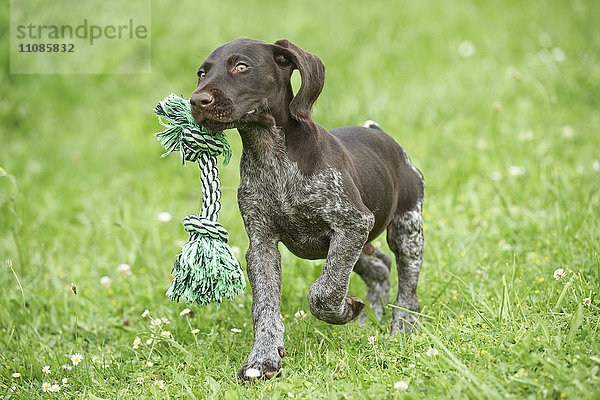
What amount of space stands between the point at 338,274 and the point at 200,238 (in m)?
0.83

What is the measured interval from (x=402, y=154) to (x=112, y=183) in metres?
4.74

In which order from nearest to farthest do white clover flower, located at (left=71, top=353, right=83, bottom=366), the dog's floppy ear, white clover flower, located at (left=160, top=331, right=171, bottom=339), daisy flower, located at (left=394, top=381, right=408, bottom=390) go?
daisy flower, located at (left=394, top=381, right=408, bottom=390), the dog's floppy ear, white clover flower, located at (left=71, top=353, right=83, bottom=366), white clover flower, located at (left=160, top=331, right=171, bottom=339)

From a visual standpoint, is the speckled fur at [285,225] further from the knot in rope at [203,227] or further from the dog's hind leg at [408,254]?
the dog's hind leg at [408,254]

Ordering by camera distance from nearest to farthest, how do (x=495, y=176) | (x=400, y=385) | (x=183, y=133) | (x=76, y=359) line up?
(x=400, y=385), (x=183, y=133), (x=76, y=359), (x=495, y=176)

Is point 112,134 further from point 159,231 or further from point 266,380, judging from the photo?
point 266,380

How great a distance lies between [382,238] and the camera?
20.2 feet

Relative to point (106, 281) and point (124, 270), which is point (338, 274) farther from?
point (106, 281)


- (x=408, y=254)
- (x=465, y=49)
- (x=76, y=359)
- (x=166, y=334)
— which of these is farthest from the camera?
(x=465, y=49)

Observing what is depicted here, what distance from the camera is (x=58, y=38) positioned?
1080cm

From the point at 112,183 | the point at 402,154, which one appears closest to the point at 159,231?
the point at 112,183

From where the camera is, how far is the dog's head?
135 inches

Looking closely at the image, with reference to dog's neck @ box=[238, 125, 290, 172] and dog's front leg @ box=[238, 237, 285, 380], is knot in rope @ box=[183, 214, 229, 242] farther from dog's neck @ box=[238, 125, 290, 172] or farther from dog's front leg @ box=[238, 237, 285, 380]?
dog's neck @ box=[238, 125, 290, 172]

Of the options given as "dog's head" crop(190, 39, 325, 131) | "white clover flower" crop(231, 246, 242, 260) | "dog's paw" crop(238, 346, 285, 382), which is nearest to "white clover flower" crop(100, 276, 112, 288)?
"white clover flower" crop(231, 246, 242, 260)

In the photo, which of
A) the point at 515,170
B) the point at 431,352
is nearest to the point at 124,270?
the point at 431,352
